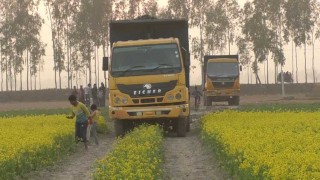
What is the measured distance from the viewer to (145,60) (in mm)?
22688

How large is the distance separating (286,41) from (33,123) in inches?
2680

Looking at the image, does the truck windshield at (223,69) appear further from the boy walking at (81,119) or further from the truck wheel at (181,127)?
the boy walking at (81,119)

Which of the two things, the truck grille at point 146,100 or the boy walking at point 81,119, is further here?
the truck grille at point 146,100

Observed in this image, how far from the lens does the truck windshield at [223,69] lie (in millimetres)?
47500

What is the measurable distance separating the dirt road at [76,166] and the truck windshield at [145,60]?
273 cm

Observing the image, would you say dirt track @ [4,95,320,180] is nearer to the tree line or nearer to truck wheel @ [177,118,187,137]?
truck wheel @ [177,118,187,137]

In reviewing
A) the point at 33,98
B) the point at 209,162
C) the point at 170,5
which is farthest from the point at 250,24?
the point at 209,162

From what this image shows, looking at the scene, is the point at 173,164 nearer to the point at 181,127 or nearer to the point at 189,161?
the point at 189,161

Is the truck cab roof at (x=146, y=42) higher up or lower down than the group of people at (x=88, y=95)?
higher up

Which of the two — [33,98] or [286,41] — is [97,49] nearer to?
[33,98]

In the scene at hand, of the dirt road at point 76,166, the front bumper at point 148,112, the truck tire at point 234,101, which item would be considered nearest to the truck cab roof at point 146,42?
the front bumper at point 148,112

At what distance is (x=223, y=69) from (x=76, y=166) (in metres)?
31.7

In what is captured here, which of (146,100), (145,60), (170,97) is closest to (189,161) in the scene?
(170,97)

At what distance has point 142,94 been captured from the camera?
22547 mm
